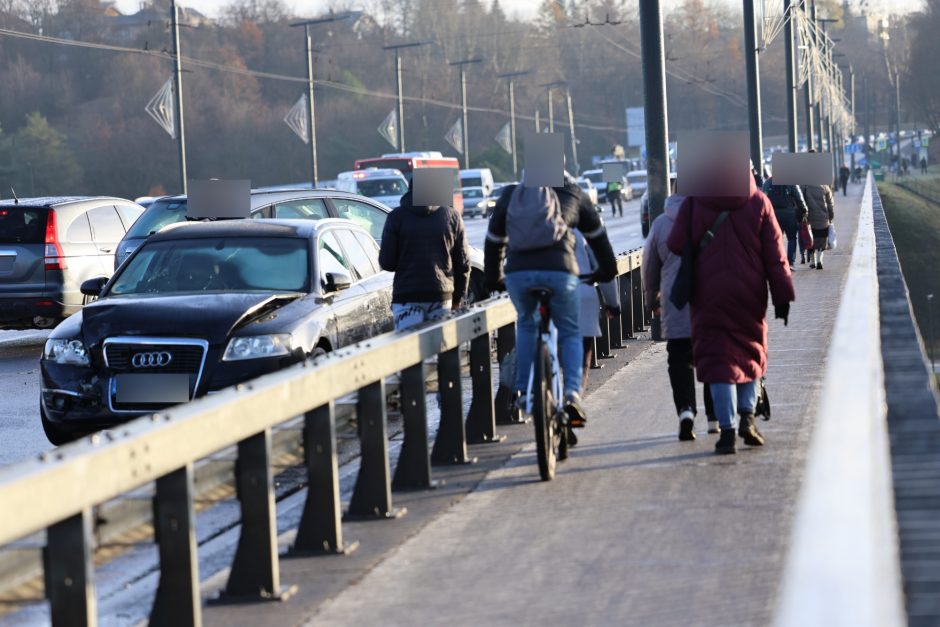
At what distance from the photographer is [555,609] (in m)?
5.48

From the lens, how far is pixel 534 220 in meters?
8.18

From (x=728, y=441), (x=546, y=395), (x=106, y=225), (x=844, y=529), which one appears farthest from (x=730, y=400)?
(x=106, y=225)

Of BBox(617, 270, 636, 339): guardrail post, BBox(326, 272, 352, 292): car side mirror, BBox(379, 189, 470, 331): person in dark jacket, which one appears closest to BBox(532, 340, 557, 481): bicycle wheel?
BBox(379, 189, 470, 331): person in dark jacket

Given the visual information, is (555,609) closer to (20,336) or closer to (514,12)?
(20,336)

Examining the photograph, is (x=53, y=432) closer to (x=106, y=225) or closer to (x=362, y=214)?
(x=362, y=214)

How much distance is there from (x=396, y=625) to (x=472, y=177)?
6668cm

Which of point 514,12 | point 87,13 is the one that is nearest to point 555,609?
point 87,13

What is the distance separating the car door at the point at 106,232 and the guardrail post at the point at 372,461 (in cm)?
1264

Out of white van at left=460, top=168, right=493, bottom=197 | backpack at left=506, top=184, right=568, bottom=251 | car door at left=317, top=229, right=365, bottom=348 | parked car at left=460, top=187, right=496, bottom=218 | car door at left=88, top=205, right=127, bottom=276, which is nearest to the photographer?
backpack at left=506, top=184, right=568, bottom=251

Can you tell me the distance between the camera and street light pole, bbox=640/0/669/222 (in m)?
15.5

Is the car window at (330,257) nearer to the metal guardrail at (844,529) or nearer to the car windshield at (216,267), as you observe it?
the car windshield at (216,267)

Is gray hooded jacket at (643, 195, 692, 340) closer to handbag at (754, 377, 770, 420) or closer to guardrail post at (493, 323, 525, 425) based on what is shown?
handbag at (754, 377, 770, 420)

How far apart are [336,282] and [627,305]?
5.27 m

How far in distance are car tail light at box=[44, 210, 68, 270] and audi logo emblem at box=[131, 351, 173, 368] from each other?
30.9 ft
